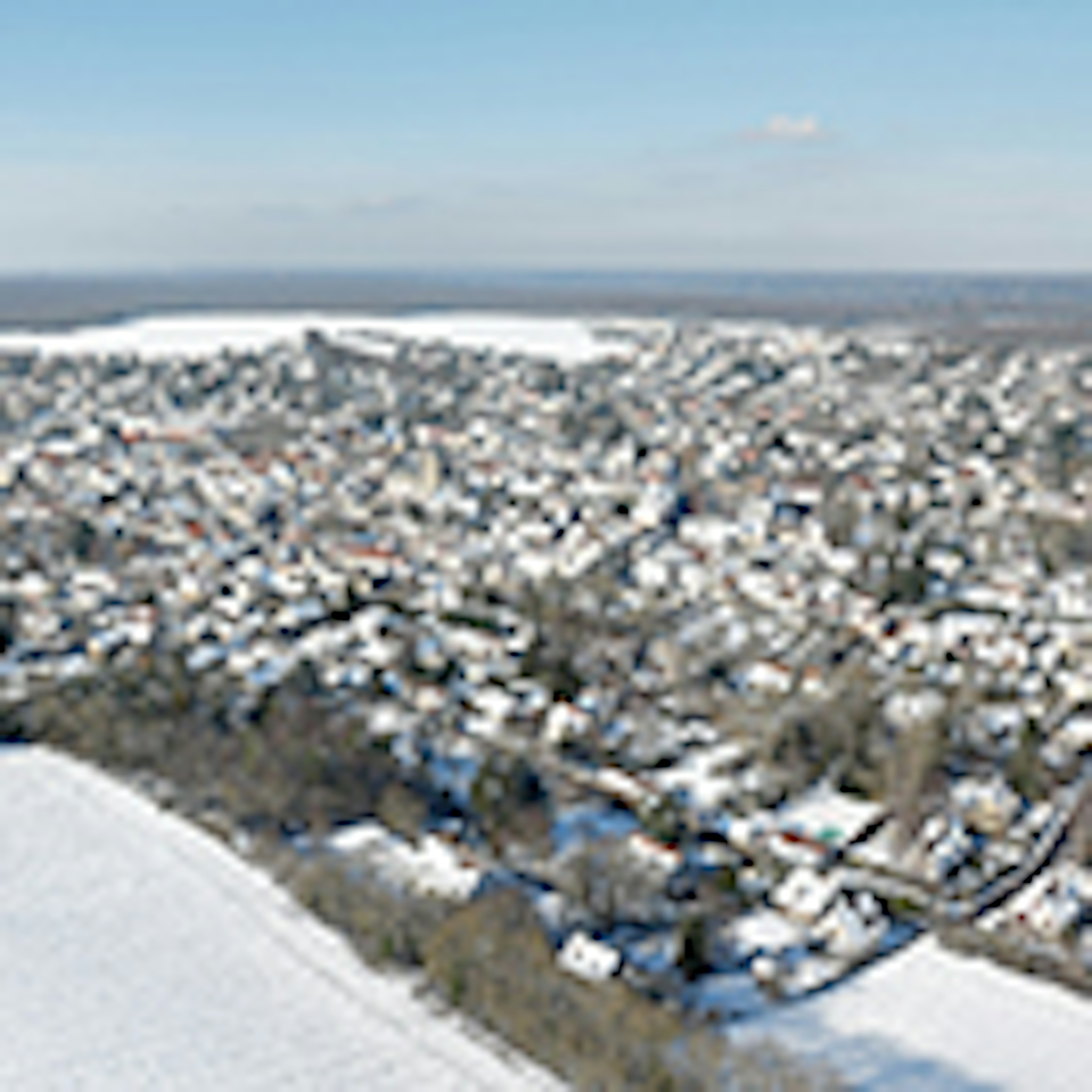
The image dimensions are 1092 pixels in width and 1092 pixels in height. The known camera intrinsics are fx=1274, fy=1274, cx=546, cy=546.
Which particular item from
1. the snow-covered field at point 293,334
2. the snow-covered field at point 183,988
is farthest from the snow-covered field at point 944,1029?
the snow-covered field at point 293,334

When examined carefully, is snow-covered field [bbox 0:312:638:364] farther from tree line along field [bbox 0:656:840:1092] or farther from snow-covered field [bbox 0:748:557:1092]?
snow-covered field [bbox 0:748:557:1092]

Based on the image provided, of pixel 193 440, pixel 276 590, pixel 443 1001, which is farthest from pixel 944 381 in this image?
pixel 443 1001

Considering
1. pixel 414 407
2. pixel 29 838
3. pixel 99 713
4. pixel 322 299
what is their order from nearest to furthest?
pixel 29 838
pixel 99 713
pixel 414 407
pixel 322 299

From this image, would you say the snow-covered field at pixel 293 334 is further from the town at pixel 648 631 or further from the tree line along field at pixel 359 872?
the tree line along field at pixel 359 872

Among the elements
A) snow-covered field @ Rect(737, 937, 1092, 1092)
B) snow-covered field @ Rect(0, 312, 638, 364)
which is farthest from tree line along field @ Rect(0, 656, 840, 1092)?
snow-covered field @ Rect(0, 312, 638, 364)

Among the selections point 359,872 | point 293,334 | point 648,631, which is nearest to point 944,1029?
point 359,872

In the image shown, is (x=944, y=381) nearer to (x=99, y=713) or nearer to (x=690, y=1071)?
(x=99, y=713)

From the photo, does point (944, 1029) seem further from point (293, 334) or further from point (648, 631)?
point (293, 334)
